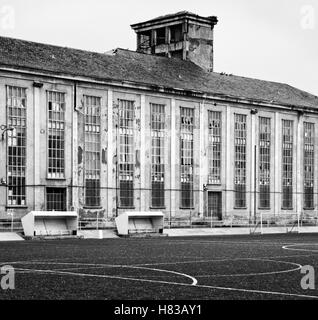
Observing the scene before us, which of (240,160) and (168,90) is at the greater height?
(168,90)

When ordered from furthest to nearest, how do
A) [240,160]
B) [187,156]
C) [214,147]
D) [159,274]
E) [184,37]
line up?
[184,37] → [240,160] → [214,147] → [187,156] → [159,274]

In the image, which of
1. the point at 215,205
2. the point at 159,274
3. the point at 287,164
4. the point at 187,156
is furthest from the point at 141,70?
the point at 159,274

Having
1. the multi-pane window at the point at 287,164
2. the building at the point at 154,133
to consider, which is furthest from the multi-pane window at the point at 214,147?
the multi-pane window at the point at 287,164

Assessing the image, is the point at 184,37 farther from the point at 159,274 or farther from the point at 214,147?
the point at 159,274

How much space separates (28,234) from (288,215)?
30526 mm

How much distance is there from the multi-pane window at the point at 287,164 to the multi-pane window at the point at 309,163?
5.63 feet

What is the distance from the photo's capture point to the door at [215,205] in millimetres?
66625

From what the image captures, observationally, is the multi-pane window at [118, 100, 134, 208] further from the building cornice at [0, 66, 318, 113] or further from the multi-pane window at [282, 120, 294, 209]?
the multi-pane window at [282, 120, 294, 209]

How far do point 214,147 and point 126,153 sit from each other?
8.55 metres

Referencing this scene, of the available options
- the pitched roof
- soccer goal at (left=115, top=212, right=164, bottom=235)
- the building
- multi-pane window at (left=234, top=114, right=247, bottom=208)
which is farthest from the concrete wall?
soccer goal at (left=115, top=212, right=164, bottom=235)

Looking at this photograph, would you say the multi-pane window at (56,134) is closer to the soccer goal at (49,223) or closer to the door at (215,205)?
the soccer goal at (49,223)

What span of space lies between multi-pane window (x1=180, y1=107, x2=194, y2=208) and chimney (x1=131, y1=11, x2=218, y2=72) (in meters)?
9.83

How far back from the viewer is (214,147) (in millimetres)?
66938

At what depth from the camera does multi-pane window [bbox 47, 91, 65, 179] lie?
57.2 meters
